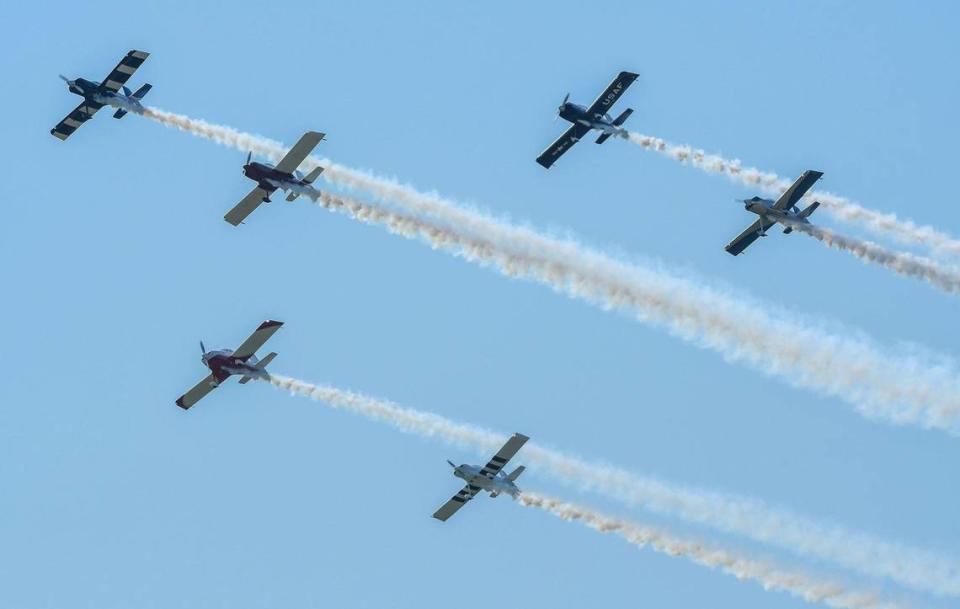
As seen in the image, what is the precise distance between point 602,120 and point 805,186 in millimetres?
8386

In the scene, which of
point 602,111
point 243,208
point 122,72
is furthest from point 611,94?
point 122,72

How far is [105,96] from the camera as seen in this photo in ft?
264

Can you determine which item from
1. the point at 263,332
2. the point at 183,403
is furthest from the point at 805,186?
the point at 183,403

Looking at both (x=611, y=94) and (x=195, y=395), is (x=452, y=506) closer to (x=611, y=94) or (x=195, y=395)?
(x=195, y=395)

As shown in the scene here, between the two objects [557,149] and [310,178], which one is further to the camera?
[557,149]

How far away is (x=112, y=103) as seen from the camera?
80.4m

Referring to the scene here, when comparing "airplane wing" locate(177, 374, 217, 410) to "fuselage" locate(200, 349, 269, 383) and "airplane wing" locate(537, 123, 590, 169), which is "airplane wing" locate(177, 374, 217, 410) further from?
"airplane wing" locate(537, 123, 590, 169)

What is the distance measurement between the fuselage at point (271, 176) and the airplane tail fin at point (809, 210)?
19.1 meters

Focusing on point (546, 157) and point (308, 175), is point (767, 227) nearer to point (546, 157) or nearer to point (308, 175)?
point (546, 157)

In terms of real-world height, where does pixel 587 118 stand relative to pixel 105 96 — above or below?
above

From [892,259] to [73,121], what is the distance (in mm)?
34939

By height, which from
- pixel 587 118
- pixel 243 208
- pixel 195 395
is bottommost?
pixel 195 395

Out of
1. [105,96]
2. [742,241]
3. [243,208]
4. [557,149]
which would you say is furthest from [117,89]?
[742,241]

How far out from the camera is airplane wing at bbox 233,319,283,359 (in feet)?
246
